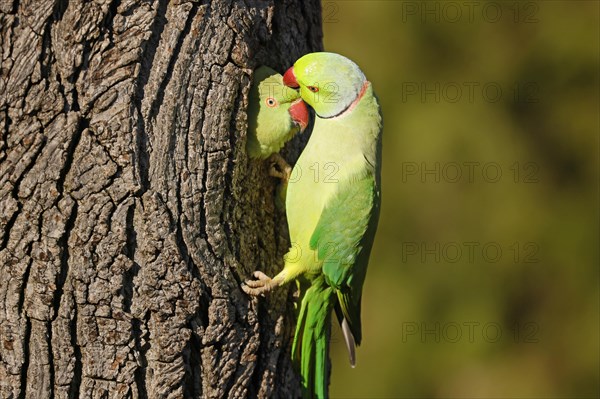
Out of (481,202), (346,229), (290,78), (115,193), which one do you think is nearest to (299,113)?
(290,78)

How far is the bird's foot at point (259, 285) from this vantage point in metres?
2.70

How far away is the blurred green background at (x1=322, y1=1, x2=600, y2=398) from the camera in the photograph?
5.89 metres

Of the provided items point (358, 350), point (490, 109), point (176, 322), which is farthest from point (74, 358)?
point (490, 109)

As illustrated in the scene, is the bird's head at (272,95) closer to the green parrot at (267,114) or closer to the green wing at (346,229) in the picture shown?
the green parrot at (267,114)

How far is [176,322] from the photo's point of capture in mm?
2510

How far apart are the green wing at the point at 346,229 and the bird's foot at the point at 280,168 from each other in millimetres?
230

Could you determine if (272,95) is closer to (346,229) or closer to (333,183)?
(333,183)

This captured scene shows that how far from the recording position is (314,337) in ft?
9.68

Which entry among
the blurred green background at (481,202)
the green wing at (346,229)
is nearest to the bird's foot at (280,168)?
the green wing at (346,229)

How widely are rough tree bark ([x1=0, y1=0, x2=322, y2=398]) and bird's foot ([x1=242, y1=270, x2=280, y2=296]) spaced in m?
0.11

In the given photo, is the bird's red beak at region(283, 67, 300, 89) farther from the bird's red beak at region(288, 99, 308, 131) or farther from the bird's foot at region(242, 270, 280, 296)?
the bird's foot at region(242, 270, 280, 296)

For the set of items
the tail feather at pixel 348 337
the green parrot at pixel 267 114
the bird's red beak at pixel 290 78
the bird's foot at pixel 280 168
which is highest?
the bird's red beak at pixel 290 78

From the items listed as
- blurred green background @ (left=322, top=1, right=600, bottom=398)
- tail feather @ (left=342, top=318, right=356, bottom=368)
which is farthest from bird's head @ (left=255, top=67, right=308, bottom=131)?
blurred green background @ (left=322, top=1, right=600, bottom=398)

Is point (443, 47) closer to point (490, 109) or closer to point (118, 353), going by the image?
point (490, 109)
